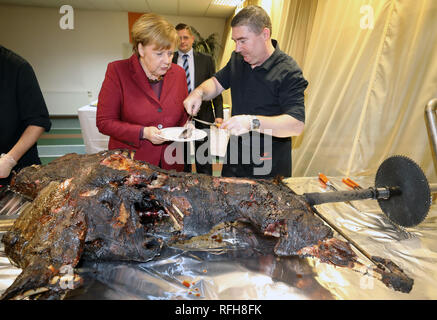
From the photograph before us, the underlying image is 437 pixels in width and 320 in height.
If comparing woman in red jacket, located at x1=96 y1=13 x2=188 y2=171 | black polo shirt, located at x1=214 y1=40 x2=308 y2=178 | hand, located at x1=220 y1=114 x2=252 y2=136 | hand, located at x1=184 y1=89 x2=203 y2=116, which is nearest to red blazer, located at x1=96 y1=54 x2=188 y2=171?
woman in red jacket, located at x1=96 y1=13 x2=188 y2=171

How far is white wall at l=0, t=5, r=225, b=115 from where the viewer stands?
9.00 metres

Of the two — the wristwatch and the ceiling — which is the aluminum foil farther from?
the ceiling

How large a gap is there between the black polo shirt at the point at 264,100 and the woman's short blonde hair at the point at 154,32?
64cm

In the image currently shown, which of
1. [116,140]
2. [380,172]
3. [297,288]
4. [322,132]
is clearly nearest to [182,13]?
[322,132]

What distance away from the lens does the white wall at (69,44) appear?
354 inches

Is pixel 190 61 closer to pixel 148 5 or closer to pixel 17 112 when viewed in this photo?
pixel 17 112

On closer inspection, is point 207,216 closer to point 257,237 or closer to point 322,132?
point 257,237

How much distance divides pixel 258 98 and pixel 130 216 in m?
1.33

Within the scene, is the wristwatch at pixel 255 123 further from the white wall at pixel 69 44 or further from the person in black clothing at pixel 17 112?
the white wall at pixel 69 44

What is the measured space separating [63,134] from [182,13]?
544cm

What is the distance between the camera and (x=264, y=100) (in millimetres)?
2158

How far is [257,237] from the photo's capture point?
1.53m

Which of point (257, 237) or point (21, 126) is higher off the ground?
point (21, 126)

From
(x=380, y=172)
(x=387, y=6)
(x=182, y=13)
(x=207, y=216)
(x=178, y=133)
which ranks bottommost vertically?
(x=207, y=216)
